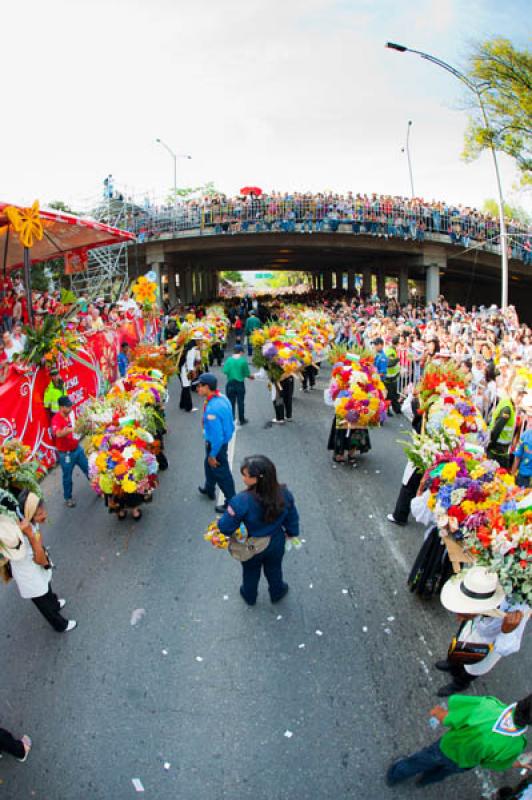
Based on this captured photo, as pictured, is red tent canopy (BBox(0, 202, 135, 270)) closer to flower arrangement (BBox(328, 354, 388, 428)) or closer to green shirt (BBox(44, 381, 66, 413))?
green shirt (BBox(44, 381, 66, 413))

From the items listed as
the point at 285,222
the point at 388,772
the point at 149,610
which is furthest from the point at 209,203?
the point at 388,772

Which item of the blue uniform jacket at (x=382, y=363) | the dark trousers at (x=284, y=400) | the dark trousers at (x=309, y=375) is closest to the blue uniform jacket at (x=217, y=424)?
the dark trousers at (x=284, y=400)

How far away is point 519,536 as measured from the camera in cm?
365

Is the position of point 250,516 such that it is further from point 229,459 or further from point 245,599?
point 229,459

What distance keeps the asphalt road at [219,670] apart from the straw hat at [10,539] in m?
1.08

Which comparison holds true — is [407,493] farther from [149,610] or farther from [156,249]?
[156,249]

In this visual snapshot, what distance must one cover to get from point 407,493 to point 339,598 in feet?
5.64

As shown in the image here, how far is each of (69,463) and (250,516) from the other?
386 centimetres

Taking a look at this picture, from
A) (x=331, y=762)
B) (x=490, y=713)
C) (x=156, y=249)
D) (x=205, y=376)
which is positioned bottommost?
(x=331, y=762)

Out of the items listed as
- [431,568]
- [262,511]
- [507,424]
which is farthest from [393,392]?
[262,511]

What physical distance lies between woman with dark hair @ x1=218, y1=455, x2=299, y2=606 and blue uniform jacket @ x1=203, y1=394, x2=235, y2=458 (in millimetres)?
1997

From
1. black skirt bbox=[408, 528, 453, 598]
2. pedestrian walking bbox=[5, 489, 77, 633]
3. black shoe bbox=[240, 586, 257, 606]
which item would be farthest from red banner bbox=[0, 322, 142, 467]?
black skirt bbox=[408, 528, 453, 598]

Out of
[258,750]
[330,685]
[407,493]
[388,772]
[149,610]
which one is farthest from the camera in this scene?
[407,493]

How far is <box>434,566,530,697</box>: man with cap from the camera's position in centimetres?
366
